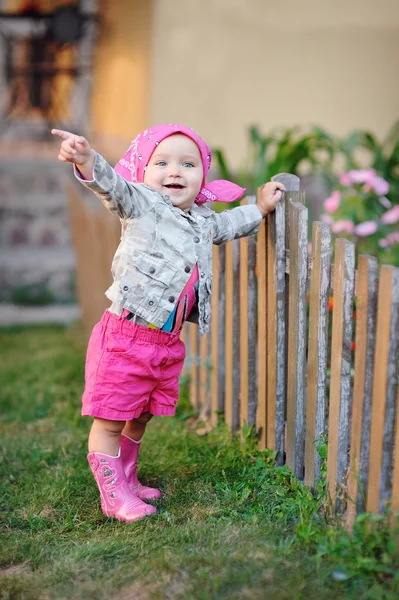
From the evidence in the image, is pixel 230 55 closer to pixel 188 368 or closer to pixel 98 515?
pixel 188 368

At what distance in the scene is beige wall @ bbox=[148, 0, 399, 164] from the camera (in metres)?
6.02

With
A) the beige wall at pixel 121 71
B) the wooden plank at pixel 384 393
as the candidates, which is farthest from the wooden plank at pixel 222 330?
the beige wall at pixel 121 71

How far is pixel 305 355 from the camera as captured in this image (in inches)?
115

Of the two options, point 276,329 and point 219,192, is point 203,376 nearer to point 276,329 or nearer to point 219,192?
point 276,329

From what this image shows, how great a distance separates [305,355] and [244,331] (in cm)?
60

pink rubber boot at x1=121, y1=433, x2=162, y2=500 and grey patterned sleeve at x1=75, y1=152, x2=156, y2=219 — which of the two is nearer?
grey patterned sleeve at x1=75, y1=152, x2=156, y2=219

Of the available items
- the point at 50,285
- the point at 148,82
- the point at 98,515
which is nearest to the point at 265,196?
the point at 98,515

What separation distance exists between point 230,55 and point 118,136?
3441 millimetres

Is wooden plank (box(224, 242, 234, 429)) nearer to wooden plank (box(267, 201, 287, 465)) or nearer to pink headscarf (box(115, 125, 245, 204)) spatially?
wooden plank (box(267, 201, 287, 465))

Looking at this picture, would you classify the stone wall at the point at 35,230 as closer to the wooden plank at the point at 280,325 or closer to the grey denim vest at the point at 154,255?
the wooden plank at the point at 280,325

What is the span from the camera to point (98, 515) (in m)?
2.98

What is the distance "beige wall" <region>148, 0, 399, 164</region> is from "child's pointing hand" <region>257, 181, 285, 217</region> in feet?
10.4

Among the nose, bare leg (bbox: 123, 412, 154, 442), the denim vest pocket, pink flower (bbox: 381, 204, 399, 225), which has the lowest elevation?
bare leg (bbox: 123, 412, 154, 442)

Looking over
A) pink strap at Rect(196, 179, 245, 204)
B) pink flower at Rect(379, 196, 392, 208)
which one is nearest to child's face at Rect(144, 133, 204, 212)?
pink strap at Rect(196, 179, 245, 204)
